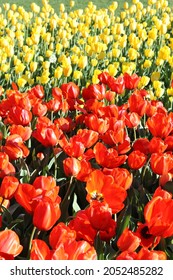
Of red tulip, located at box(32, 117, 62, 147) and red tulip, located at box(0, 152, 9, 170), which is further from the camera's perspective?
red tulip, located at box(32, 117, 62, 147)

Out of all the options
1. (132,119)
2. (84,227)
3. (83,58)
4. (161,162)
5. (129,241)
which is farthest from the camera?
(83,58)

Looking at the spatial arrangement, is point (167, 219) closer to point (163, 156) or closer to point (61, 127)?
point (163, 156)

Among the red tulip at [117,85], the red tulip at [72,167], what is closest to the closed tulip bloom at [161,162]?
the red tulip at [72,167]

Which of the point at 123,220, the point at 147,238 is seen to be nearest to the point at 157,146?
the point at 123,220

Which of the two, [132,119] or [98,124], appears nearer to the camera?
[98,124]

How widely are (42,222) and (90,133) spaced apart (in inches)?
34.9

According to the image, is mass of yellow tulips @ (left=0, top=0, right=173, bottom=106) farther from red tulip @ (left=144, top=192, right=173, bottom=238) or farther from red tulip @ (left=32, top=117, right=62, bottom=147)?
red tulip @ (left=144, top=192, right=173, bottom=238)


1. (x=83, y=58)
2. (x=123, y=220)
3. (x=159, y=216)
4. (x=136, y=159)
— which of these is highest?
(x=159, y=216)

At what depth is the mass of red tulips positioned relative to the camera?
1591 mm

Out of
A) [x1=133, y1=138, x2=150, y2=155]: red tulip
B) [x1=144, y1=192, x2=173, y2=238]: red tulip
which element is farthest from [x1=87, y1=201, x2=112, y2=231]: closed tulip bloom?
[x1=133, y1=138, x2=150, y2=155]: red tulip

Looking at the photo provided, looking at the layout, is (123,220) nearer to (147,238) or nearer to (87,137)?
(147,238)

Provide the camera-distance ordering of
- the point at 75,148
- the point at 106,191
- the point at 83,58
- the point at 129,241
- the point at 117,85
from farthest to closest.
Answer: the point at 83,58, the point at 117,85, the point at 75,148, the point at 106,191, the point at 129,241

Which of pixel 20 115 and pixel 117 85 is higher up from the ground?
pixel 20 115

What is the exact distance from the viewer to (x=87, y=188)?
6.31 ft
